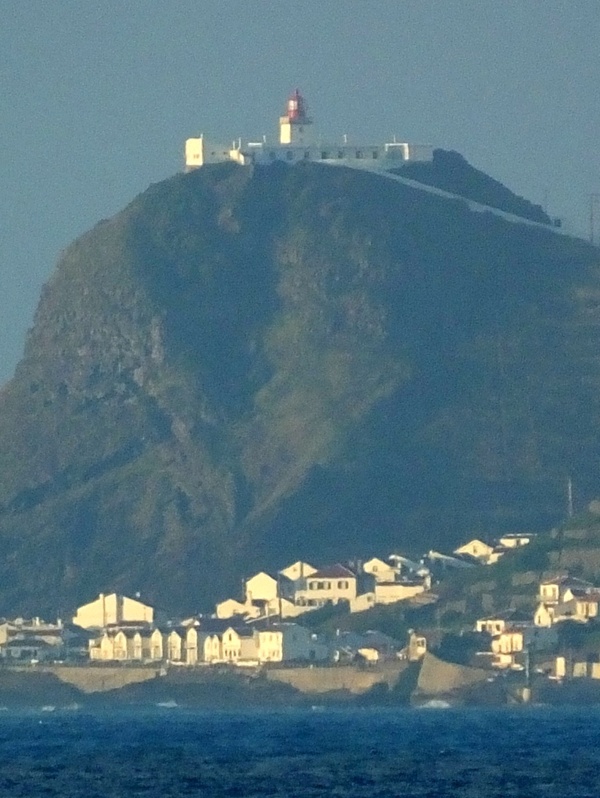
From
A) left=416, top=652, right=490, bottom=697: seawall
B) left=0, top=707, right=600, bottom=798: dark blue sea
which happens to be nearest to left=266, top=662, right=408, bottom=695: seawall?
left=416, top=652, right=490, bottom=697: seawall

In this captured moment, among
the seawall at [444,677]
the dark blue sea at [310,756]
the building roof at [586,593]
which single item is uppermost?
the building roof at [586,593]

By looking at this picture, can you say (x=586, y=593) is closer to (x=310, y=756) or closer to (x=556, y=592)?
(x=556, y=592)

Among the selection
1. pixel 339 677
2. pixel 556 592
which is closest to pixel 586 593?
pixel 556 592

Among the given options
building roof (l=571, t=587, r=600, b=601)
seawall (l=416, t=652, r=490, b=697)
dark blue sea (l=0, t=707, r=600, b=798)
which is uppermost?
building roof (l=571, t=587, r=600, b=601)

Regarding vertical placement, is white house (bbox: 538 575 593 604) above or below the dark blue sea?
above

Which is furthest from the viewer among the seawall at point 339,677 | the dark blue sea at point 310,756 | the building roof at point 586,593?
the building roof at point 586,593

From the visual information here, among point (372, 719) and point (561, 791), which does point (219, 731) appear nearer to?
point (372, 719)

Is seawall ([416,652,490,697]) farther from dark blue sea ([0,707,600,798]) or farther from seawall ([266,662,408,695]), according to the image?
dark blue sea ([0,707,600,798])

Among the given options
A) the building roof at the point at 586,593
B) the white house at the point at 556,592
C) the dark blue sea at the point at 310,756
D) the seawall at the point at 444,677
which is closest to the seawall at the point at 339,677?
the seawall at the point at 444,677

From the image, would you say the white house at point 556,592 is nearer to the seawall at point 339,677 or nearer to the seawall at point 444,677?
the seawall at point 339,677
